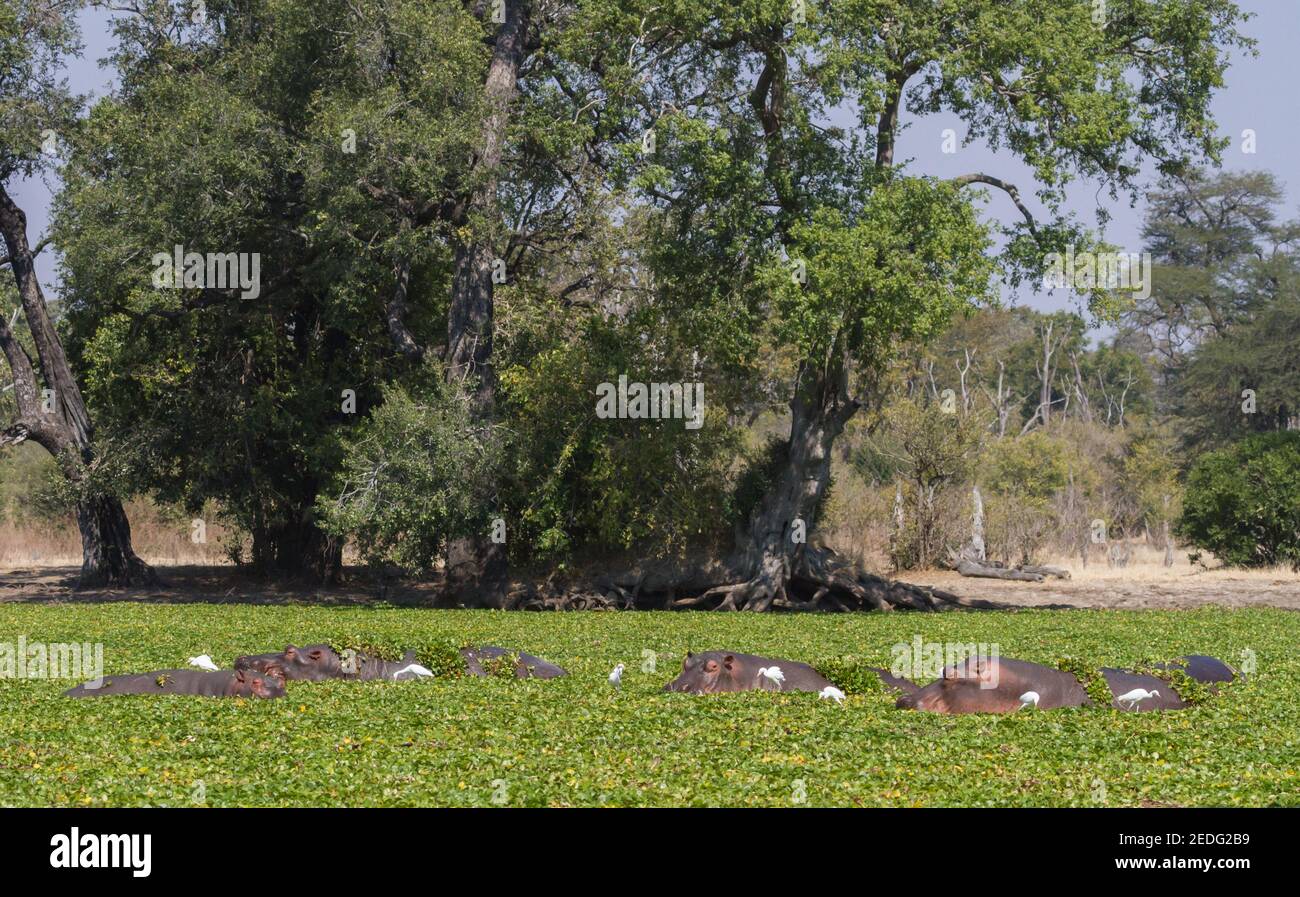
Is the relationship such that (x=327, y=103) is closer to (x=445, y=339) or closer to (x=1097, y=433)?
(x=445, y=339)

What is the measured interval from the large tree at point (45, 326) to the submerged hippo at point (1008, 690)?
2134cm

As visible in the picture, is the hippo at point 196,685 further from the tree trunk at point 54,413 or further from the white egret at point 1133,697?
the tree trunk at point 54,413

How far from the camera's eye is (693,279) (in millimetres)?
27734

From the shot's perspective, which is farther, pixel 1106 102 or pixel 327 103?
pixel 327 103

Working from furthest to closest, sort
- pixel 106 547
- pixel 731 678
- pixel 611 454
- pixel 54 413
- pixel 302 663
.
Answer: pixel 106 547 < pixel 54 413 < pixel 611 454 < pixel 302 663 < pixel 731 678

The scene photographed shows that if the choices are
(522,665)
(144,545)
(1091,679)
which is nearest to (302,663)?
(522,665)

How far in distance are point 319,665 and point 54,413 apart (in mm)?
18565

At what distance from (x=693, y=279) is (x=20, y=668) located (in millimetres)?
14255

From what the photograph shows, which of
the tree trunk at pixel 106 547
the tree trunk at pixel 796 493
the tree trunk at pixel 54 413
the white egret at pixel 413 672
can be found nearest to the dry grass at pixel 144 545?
the tree trunk at pixel 106 547

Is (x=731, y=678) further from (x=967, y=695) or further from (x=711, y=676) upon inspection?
(x=967, y=695)

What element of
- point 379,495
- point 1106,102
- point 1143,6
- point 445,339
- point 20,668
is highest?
point 1143,6

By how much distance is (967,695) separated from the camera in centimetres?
1334

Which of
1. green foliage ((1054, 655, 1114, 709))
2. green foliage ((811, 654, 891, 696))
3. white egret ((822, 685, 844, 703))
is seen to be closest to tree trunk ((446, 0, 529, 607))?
green foliage ((811, 654, 891, 696))
